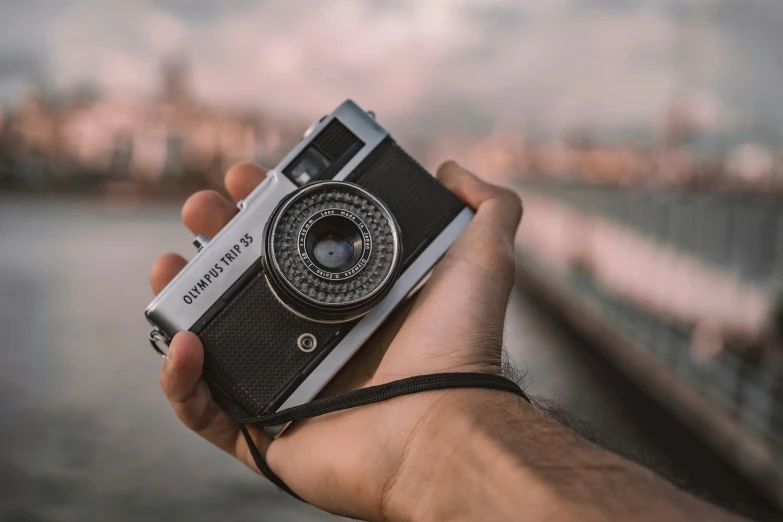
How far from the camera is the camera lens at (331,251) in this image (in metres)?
1.72

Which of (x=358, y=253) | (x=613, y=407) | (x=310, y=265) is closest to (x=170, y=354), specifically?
(x=310, y=265)

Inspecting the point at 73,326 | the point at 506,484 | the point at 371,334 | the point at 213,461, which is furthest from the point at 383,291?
the point at 73,326

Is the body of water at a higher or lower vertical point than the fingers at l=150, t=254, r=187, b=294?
lower

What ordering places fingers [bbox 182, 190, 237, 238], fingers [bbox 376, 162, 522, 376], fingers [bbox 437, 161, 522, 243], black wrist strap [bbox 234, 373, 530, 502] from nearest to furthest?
black wrist strap [bbox 234, 373, 530, 502]
fingers [bbox 376, 162, 522, 376]
fingers [bbox 437, 161, 522, 243]
fingers [bbox 182, 190, 237, 238]

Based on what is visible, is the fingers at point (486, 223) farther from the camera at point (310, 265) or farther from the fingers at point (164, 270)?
the fingers at point (164, 270)

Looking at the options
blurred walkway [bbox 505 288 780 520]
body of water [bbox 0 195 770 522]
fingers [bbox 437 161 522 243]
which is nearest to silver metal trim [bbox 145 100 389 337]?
fingers [bbox 437 161 522 243]

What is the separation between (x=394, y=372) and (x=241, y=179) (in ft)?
2.52

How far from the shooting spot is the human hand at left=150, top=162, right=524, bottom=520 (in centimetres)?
156

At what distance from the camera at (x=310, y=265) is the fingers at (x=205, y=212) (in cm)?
19

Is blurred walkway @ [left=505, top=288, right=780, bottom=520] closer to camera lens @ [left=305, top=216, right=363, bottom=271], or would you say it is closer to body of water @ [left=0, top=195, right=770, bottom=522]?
body of water @ [left=0, top=195, right=770, bottom=522]

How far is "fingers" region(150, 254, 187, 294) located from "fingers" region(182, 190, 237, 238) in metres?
0.11

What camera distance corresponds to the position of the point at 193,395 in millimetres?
1807

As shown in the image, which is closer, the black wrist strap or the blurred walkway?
the black wrist strap

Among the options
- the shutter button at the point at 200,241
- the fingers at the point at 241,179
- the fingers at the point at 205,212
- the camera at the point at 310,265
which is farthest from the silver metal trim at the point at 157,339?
the fingers at the point at 241,179
